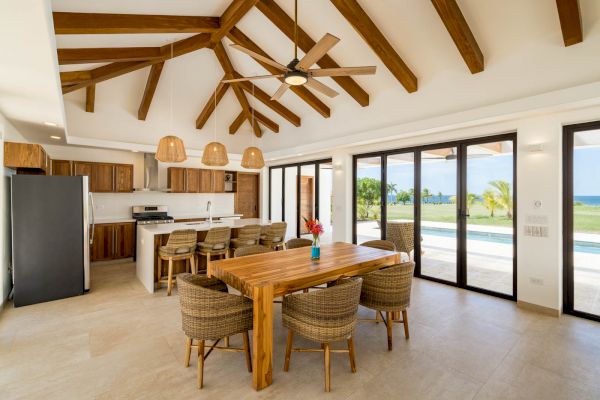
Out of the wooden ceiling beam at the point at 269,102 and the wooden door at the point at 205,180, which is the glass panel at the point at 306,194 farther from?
the wooden door at the point at 205,180

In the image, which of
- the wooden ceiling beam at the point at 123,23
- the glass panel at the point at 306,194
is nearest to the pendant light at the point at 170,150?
the wooden ceiling beam at the point at 123,23

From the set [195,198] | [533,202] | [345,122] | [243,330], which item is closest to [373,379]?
[243,330]

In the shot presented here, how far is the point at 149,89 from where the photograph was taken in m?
6.04

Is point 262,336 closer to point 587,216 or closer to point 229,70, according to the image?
point 587,216

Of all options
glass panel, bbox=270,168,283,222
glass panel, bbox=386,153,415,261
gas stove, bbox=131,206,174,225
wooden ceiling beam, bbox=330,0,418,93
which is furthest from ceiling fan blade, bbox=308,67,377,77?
glass panel, bbox=270,168,283,222

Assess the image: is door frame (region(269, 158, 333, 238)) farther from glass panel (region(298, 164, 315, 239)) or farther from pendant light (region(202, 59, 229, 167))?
pendant light (region(202, 59, 229, 167))

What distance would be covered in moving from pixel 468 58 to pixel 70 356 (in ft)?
18.2

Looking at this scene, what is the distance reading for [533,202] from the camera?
3768 millimetres

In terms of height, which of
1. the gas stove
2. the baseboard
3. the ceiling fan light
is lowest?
the baseboard

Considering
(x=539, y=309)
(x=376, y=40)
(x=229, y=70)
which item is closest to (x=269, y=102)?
(x=229, y=70)

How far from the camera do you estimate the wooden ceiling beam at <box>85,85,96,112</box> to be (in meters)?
5.85

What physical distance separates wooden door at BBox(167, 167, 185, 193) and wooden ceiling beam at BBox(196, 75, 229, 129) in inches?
55.1

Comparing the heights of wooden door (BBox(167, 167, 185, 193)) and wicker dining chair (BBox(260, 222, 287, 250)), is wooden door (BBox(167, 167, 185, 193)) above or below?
above

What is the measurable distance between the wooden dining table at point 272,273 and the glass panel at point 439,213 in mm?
1941
